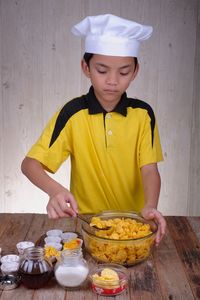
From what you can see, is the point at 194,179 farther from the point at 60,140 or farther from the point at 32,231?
the point at 32,231

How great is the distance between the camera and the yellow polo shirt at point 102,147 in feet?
5.67

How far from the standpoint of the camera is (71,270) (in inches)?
44.8

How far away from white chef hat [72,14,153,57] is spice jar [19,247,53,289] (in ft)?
2.45

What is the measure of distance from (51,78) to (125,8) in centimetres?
67

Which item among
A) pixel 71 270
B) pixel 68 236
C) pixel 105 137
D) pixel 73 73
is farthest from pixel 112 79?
pixel 73 73

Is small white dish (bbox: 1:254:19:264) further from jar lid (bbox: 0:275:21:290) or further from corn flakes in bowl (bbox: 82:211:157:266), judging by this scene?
corn flakes in bowl (bbox: 82:211:157:266)

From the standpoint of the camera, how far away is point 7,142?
10.1 ft

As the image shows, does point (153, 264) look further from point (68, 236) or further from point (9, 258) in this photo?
point (9, 258)

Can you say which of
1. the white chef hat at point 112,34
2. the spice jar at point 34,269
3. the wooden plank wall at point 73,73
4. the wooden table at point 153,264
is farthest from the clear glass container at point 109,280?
the wooden plank wall at point 73,73

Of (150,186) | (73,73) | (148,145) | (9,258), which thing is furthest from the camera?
(73,73)

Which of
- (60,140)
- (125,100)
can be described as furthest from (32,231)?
(125,100)

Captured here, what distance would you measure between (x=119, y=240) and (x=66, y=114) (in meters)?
0.70

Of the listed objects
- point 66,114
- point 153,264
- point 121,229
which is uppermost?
point 66,114

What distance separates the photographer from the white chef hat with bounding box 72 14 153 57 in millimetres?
1512
